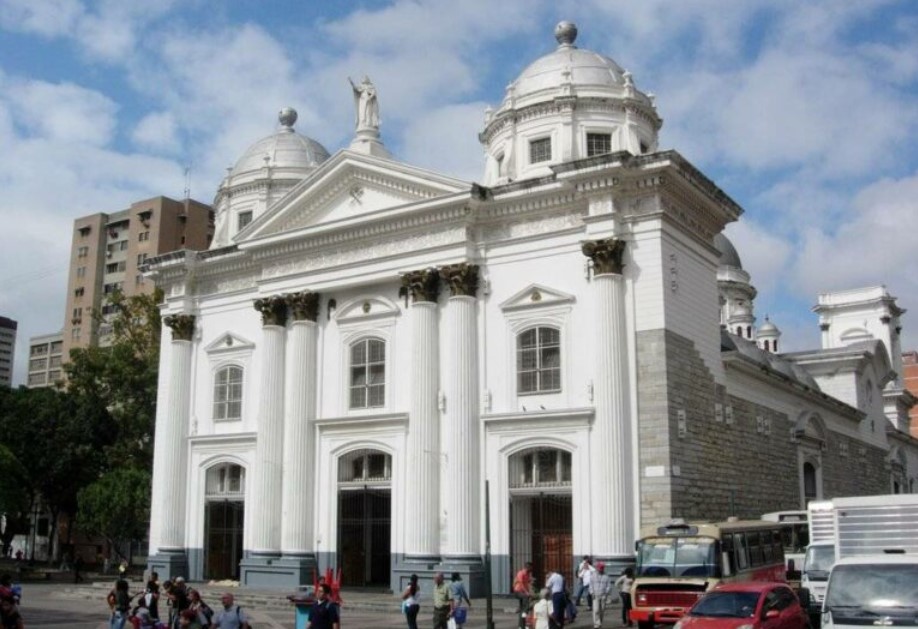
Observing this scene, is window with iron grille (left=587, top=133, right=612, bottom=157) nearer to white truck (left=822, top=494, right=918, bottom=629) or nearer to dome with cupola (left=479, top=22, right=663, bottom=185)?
dome with cupola (left=479, top=22, right=663, bottom=185)

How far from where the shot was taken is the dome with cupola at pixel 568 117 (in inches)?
1315

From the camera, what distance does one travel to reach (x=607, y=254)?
27969 mm

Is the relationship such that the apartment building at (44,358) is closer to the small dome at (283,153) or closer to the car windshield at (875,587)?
the small dome at (283,153)

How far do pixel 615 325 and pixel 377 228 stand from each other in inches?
350

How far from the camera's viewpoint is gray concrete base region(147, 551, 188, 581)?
A: 35.1 metres

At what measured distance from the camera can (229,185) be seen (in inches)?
1639

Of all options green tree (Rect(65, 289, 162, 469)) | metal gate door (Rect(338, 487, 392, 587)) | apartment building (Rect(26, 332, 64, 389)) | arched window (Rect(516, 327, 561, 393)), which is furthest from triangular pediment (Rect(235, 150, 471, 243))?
apartment building (Rect(26, 332, 64, 389))

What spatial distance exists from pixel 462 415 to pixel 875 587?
1581cm

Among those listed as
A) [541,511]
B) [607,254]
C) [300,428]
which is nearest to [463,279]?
[607,254]

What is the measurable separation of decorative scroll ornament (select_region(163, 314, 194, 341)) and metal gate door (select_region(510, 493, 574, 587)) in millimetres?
14747

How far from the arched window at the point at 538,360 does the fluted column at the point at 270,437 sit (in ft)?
28.7

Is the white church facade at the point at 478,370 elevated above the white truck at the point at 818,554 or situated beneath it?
elevated above

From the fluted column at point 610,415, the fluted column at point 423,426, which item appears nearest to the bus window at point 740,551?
the fluted column at point 610,415

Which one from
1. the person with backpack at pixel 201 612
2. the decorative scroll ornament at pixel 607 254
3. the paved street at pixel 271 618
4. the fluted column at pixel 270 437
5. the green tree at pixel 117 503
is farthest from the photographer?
the green tree at pixel 117 503
